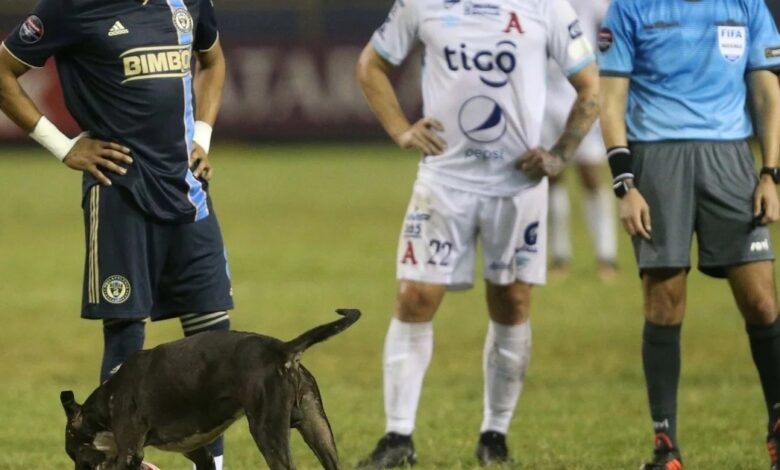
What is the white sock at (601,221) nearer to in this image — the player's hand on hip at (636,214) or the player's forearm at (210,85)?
the player's hand on hip at (636,214)

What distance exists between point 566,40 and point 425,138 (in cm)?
78

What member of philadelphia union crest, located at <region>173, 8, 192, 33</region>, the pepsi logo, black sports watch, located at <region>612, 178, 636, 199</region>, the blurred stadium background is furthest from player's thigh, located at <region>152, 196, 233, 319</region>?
black sports watch, located at <region>612, 178, 636, 199</region>

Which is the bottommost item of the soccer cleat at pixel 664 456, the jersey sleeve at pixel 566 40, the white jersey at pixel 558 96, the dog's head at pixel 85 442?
the white jersey at pixel 558 96

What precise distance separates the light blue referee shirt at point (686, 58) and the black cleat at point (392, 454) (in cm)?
173

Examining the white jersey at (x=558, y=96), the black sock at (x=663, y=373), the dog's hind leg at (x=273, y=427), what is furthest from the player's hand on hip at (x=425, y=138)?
the white jersey at (x=558, y=96)

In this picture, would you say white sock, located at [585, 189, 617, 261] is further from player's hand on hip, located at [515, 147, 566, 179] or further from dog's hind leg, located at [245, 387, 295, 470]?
dog's hind leg, located at [245, 387, 295, 470]

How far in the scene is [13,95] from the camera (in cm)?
658

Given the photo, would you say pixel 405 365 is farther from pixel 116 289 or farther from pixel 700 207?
pixel 116 289

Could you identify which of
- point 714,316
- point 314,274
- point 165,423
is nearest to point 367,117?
point 314,274

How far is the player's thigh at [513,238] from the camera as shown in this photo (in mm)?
7660

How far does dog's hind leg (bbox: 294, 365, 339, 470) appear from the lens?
19.1 feet

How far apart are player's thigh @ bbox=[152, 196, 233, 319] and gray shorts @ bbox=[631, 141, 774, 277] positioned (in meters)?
1.80

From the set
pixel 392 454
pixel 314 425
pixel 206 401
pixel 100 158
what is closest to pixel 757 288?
pixel 392 454

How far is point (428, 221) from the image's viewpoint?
7.70 m
